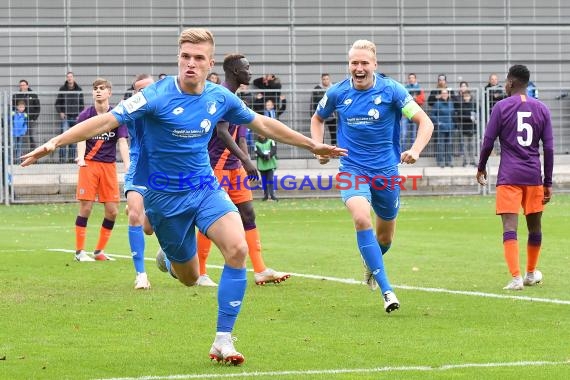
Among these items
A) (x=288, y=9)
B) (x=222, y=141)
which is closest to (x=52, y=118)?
(x=288, y=9)

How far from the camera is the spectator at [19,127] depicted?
1154 inches

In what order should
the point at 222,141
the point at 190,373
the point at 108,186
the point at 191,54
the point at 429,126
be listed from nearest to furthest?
the point at 190,373
the point at 191,54
the point at 429,126
the point at 222,141
the point at 108,186

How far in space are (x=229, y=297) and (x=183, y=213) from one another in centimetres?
75

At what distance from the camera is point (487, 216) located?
23969 millimetres

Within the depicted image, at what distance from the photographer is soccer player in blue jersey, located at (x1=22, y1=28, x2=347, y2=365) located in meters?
8.59

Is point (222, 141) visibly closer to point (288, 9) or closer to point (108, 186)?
point (108, 186)

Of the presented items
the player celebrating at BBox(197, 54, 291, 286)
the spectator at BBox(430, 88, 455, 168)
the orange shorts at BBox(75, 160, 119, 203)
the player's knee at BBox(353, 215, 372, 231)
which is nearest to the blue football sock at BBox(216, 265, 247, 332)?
the player's knee at BBox(353, 215, 372, 231)

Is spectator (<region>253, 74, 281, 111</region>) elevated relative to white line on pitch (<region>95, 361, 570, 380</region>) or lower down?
elevated

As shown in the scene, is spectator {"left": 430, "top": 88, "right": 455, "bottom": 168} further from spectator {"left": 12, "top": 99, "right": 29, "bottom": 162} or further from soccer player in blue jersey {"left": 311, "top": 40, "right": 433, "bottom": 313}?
soccer player in blue jersey {"left": 311, "top": 40, "right": 433, "bottom": 313}

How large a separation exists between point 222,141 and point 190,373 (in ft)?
17.1

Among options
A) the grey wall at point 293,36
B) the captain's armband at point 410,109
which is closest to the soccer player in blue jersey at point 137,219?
the captain's armband at point 410,109

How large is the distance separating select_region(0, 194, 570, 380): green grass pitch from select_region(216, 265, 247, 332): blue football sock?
0.27 metres

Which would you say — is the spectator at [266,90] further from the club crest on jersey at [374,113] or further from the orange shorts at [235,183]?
the club crest on jersey at [374,113]

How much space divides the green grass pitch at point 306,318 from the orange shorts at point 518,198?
2.59 feet
